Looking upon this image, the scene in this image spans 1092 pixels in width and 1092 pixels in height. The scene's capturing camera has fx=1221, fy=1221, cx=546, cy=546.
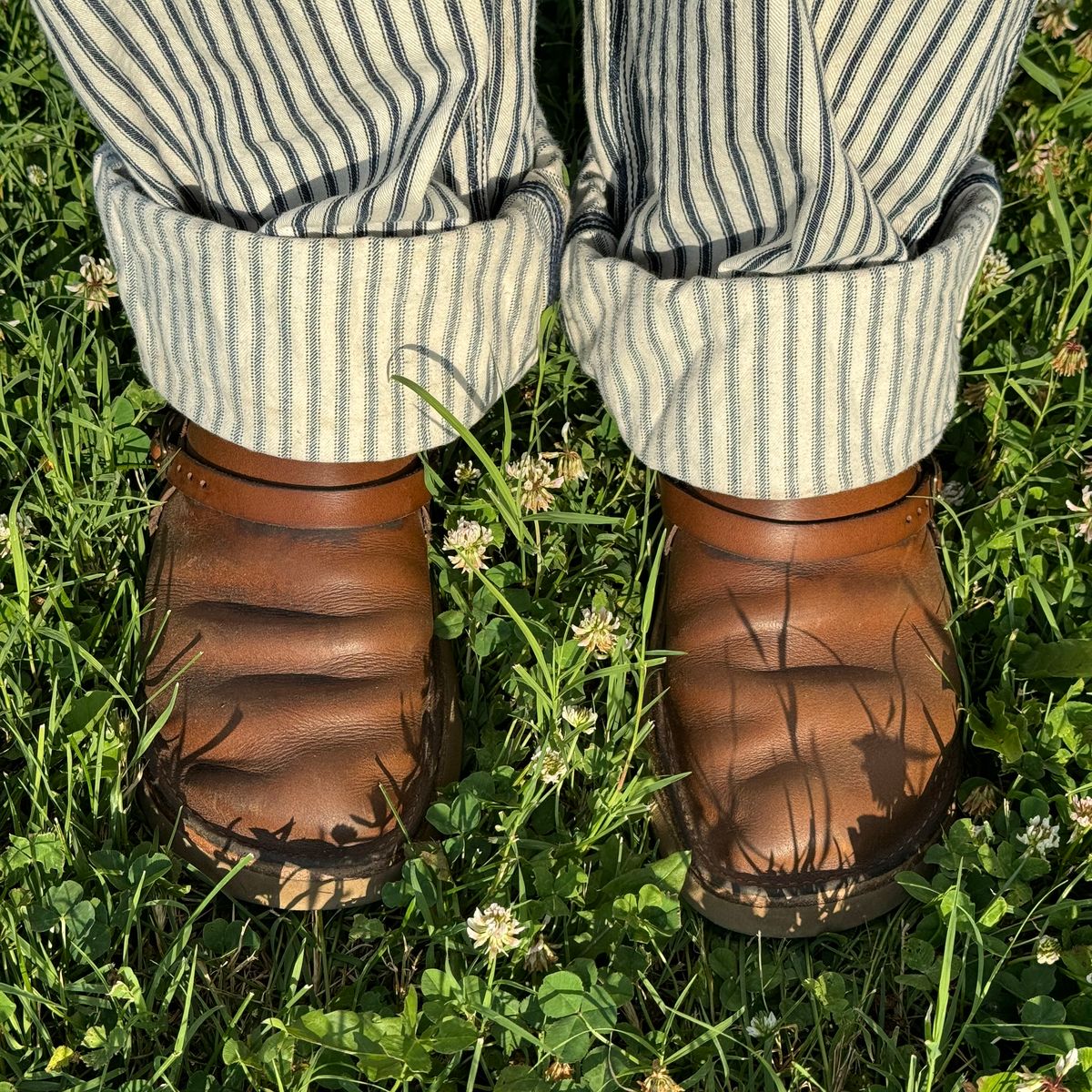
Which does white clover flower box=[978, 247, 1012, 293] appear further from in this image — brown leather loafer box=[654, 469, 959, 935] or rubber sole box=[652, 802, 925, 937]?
rubber sole box=[652, 802, 925, 937]

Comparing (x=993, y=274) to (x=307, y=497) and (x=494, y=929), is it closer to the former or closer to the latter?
(x=307, y=497)

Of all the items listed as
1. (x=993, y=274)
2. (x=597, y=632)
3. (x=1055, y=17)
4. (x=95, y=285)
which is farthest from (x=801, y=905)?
(x=1055, y=17)

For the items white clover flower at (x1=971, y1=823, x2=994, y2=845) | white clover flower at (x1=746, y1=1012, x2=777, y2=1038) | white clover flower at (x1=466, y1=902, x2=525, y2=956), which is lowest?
white clover flower at (x1=746, y1=1012, x2=777, y2=1038)

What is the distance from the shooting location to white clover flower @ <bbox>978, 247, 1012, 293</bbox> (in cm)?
178

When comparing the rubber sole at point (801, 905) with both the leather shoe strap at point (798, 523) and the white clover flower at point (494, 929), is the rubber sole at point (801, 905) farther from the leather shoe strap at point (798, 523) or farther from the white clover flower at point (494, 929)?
the leather shoe strap at point (798, 523)

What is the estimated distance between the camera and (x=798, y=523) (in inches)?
53.1

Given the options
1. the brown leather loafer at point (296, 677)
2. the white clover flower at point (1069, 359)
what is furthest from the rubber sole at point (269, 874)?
the white clover flower at point (1069, 359)

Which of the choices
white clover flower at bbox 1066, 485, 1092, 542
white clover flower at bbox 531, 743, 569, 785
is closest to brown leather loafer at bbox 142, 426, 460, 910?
white clover flower at bbox 531, 743, 569, 785

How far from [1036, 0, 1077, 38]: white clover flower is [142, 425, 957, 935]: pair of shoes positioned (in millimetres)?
990

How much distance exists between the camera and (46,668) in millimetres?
1449

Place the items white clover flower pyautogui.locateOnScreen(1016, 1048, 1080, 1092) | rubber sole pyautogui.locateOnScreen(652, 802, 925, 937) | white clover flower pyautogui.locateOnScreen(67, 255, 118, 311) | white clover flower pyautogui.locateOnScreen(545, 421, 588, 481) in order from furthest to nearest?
white clover flower pyautogui.locateOnScreen(67, 255, 118, 311) < white clover flower pyautogui.locateOnScreen(545, 421, 588, 481) < rubber sole pyautogui.locateOnScreen(652, 802, 925, 937) < white clover flower pyautogui.locateOnScreen(1016, 1048, 1080, 1092)

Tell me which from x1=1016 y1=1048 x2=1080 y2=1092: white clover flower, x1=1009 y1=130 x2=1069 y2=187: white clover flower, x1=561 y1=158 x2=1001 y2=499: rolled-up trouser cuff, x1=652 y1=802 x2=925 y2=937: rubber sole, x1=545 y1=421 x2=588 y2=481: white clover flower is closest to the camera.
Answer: x1=1016 y1=1048 x2=1080 y2=1092: white clover flower

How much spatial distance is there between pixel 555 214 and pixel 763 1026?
873mm

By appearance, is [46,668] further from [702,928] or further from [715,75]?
[715,75]
